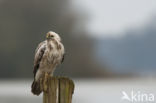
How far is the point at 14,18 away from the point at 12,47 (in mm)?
2513

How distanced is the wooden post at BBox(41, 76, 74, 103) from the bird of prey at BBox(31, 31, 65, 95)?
5.02 ft

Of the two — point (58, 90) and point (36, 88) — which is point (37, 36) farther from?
point (58, 90)

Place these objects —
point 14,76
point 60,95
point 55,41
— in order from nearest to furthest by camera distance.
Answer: point 60,95, point 55,41, point 14,76

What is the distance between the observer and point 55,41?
832 centimetres

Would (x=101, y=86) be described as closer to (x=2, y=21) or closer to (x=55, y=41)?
(x=2, y=21)

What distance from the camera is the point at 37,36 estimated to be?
29.9 meters

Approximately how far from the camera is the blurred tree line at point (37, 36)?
25.9m

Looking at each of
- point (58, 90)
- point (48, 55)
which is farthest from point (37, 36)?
point (58, 90)

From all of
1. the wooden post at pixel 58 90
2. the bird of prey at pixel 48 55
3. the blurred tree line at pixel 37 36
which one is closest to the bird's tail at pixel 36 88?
the bird of prey at pixel 48 55

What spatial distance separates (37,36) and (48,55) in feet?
70.6

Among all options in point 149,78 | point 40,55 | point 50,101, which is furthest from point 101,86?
point 50,101

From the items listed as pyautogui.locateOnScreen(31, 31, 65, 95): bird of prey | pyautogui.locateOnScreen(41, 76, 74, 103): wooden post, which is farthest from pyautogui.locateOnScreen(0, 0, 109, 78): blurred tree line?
pyautogui.locateOnScreen(41, 76, 74, 103): wooden post

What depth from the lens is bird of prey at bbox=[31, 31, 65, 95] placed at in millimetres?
8336

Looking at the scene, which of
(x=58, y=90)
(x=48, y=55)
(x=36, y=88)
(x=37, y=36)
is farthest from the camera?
(x=37, y=36)
